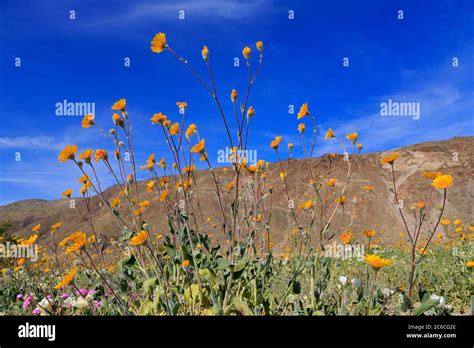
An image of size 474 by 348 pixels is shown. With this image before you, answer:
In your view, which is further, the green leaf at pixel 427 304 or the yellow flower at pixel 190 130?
the yellow flower at pixel 190 130

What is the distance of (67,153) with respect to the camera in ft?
6.18

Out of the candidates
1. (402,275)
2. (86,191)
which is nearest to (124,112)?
(86,191)

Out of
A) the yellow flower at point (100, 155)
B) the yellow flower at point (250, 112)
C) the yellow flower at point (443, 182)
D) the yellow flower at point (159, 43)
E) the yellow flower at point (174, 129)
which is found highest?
the yellow flower at point (159, 43)

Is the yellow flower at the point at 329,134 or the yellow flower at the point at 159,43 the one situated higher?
the yellow flower at the point at 159,43

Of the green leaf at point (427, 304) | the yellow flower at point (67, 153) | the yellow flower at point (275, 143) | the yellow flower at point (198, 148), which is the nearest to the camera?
the green leaf at point (427, 304)

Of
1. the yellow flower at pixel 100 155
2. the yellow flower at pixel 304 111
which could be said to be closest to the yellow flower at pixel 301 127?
the yellow flower at pixel 304 111

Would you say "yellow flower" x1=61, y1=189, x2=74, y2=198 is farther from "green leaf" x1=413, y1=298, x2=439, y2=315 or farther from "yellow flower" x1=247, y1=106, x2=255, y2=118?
"green leaf" x1=413, y1=298, x2=439, y2=315

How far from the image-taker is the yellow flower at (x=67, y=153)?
1.88 meters

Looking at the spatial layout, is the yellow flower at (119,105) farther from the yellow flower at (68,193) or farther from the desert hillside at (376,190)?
the desert hillside at (376,190)

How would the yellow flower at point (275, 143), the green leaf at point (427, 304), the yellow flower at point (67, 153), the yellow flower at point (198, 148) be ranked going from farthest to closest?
the yellow flower at point (275, 143) < the yellow flower at point (198, 148) < the yellow flower at point (67, 153) < the green leaf at point (427, 304)

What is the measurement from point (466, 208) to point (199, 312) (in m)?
23.3
